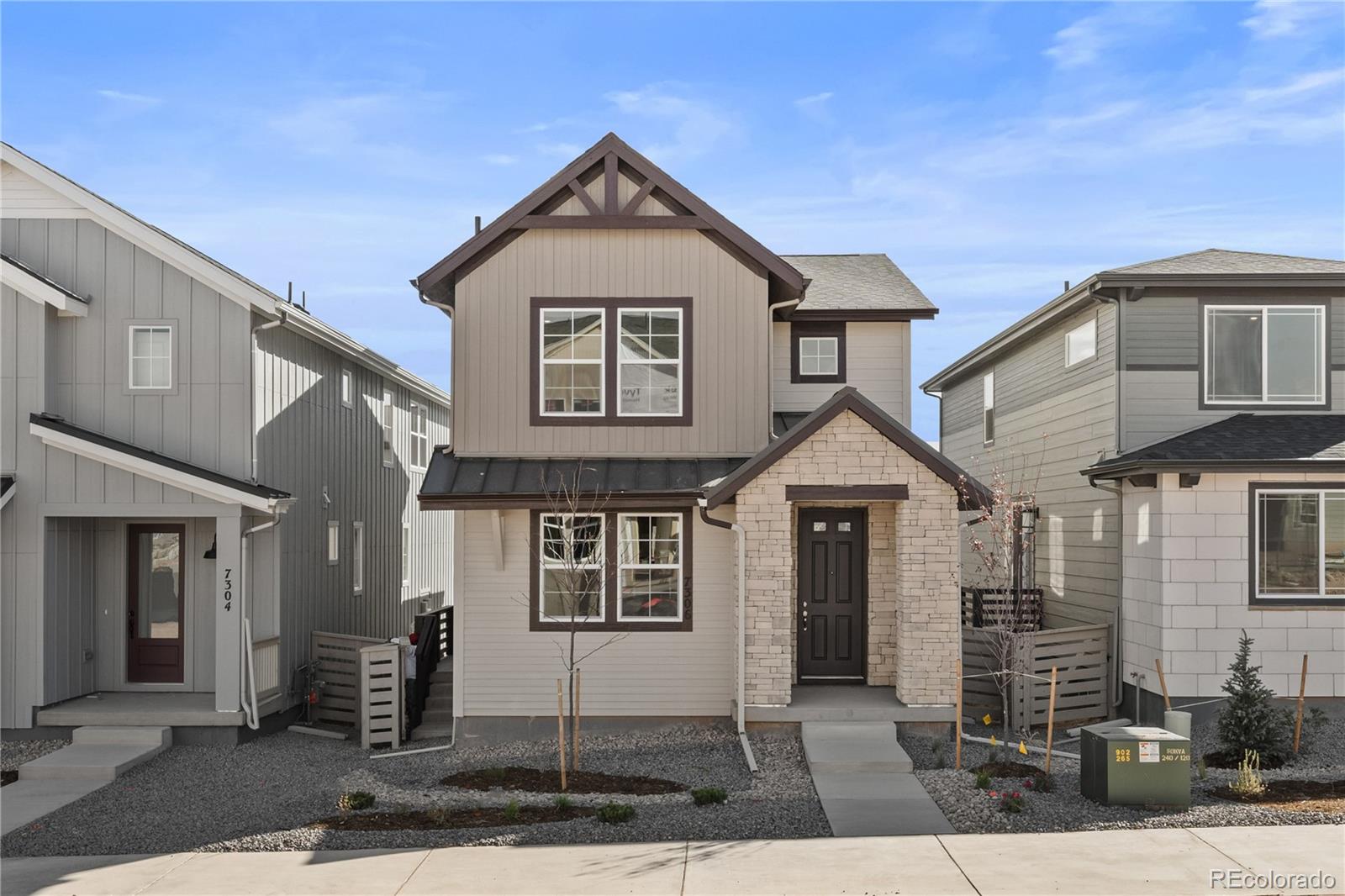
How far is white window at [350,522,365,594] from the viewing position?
20219 millimetres

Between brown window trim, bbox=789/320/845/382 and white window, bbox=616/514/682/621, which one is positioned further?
brown window trim, bbox=789/320/845/382

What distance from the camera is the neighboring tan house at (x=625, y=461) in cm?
1495

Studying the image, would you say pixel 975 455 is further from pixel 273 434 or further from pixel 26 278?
pixel 26 278

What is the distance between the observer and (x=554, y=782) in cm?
1243

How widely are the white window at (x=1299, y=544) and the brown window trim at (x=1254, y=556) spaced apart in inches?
1.3

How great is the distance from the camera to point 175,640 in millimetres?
16625

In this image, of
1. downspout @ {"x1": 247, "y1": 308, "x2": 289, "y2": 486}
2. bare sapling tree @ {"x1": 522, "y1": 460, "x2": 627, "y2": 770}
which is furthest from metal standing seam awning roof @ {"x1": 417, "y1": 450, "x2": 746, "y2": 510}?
downspout @ {"x1": 247, "y1": 308, "x2": 289, "y2": 486}

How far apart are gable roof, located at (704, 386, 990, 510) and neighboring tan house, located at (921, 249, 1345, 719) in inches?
112

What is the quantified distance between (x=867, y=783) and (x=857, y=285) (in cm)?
955

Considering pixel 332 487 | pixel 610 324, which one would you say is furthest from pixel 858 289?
pixel 332 487

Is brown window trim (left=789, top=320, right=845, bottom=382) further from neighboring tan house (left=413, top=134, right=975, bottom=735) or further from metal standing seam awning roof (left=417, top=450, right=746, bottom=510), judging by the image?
metal standing seam awning roof (left=417, top=450, right=746, bottom=510)

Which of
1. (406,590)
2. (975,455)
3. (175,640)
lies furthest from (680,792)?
(975,455)

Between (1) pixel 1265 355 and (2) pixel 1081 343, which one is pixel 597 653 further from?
(1) pixel 1265 355

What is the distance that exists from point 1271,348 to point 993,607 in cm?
561
